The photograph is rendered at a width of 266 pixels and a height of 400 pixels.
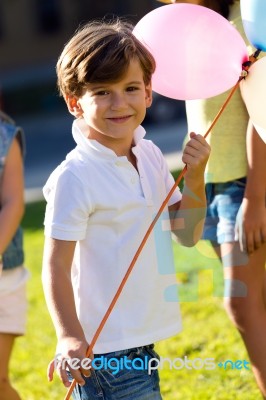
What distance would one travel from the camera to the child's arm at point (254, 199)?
295 centimetres

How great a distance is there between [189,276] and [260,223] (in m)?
0.41

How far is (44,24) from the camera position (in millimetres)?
23906

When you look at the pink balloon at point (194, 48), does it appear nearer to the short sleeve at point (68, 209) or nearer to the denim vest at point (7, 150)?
the short sleeve at point (68, 209)

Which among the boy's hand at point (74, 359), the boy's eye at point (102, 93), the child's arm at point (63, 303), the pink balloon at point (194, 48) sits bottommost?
the boy's hand at point (74, 359)

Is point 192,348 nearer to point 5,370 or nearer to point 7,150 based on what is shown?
point 5,370

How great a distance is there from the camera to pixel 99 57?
2.49 meters

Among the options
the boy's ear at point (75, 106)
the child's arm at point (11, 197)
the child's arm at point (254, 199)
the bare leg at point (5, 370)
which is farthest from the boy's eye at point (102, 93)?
the bare leg at point (5, 370)

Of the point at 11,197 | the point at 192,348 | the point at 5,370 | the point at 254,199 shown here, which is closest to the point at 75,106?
the point at 254,199

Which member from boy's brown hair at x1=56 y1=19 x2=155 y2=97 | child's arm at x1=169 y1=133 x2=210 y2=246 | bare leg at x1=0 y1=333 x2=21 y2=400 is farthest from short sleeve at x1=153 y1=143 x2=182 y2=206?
bare leg at x1=0 y1=333 x2=21 y2=400

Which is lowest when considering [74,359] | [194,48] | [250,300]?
[250,300]

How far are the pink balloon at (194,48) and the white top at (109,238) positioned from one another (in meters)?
0.35

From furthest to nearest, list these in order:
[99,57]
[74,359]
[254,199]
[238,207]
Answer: [238,207], [254,199], [99,57], [74,359]

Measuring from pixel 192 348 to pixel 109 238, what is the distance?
1.95m

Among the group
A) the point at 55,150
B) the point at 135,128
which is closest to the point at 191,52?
the point at 135,128
